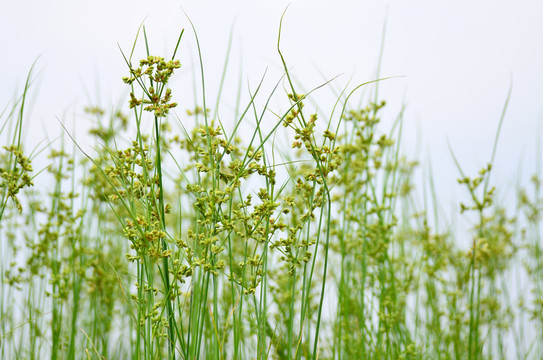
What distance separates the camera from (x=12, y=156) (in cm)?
253

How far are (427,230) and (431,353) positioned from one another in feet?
2.56

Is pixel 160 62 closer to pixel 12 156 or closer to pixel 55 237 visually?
pixel 12 156

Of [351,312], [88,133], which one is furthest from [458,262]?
[88,133]

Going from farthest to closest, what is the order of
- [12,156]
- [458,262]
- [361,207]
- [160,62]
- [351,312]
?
1. [458,262]
2. [351,312]
3. [361,207]
4. [12,156]
5. [160,62]

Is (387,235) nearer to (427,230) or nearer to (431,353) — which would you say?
(427,230)

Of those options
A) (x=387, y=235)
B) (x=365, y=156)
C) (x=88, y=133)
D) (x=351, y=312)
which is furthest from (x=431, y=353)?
(x=88, y=133)

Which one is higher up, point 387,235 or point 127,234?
point 387,235

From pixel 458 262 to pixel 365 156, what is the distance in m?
1.61

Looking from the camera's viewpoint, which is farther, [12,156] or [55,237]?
[55,237]

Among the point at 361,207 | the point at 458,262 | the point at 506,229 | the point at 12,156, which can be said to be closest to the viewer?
the point at 12,156

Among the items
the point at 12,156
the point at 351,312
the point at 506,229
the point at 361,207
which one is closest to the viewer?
the point at 12,156

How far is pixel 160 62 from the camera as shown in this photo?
173cm

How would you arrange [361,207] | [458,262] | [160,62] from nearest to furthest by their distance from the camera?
[160,62], [361,207], [458,262]

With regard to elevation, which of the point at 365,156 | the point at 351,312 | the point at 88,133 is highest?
the point at 88,133
